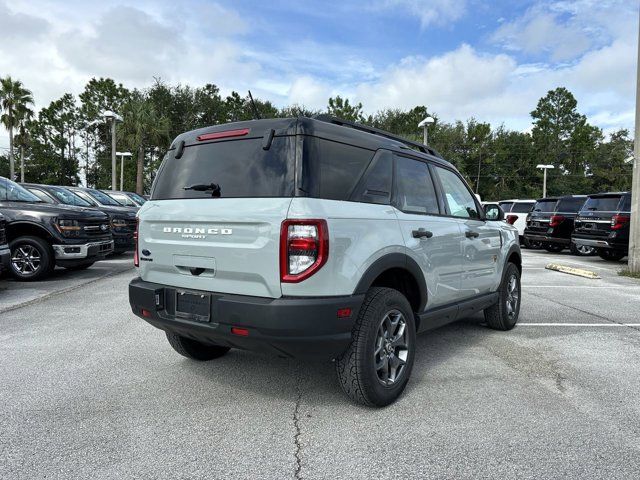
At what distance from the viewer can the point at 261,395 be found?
362 cm

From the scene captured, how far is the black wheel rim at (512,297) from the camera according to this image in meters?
5.57

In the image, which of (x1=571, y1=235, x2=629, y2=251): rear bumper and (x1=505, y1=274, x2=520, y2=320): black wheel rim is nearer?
(x1=505, y1=274, x2=520, y2=320): black wheel rim

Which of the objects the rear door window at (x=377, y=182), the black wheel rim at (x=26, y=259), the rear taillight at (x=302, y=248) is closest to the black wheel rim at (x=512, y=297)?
the rear door window at (x=377, y=182)

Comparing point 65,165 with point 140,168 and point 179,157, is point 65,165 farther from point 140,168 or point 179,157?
point 179,157

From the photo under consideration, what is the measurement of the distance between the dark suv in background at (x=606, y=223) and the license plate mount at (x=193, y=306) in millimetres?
12892

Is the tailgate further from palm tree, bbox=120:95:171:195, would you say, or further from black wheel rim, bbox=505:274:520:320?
palm tree, bbox=120:95:171:195

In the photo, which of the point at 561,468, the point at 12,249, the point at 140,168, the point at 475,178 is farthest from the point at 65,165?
the point at 561,468

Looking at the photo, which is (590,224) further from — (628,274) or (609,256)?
(628,274)

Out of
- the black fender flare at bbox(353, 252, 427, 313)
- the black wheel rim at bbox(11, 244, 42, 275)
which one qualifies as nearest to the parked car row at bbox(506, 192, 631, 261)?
the black fender flare at bbox(353, 252, 427, 313)

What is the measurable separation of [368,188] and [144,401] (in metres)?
2.19

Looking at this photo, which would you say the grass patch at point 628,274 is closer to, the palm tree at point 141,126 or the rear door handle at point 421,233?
the rear door handle at point 421,233

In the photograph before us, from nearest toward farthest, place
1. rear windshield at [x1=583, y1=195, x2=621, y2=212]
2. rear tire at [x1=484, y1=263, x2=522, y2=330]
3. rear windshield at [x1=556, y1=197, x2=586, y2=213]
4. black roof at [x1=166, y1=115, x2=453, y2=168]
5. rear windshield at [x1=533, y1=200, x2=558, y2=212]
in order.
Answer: black roof at [x1=166, y1=115, x2=453, y2=168]
rear tire at [x1=484, y1=263, x2=522, y2=330]
rear windshield at [x1=583, y1=195, x2=621, y2=212]
rear windshield at [x1=556, y1=197, x2=586, y2=213]
rear windshield at [x1=533, y1=200, x2=558, y2=212]

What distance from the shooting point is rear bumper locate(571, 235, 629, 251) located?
12953 mm

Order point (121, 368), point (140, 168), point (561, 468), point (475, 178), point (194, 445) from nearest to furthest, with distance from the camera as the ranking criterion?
1. point (561, 468)
2. point (194, 445)
3. point (121, 368)
4. point (140, 168)
5. point (475, 178)
